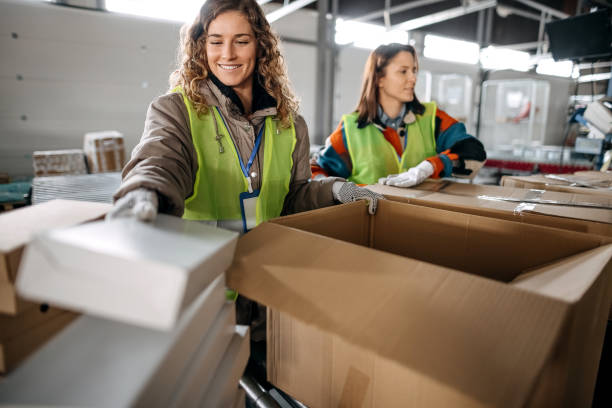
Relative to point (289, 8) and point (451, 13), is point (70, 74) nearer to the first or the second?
point (289, 8)

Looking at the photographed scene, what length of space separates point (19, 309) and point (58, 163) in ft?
13.0

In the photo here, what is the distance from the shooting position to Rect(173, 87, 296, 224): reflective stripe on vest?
1.35 metres

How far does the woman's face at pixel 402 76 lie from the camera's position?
88.9 inches

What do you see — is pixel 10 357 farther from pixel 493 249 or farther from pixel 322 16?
pixel 322 16

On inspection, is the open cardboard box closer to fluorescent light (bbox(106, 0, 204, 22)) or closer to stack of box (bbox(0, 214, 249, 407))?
stack of box (bbox(0, 214, 249, 407))

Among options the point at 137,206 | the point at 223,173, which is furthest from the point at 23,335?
the point at 223,173

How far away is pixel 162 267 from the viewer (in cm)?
50

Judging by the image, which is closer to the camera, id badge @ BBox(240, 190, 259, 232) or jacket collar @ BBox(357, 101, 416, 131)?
id badge @ BBox(240, 190, 259, 232)

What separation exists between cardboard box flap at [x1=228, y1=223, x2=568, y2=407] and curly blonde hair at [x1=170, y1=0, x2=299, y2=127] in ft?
2.78

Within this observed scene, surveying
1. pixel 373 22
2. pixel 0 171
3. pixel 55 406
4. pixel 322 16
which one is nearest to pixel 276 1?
pixel 322 16

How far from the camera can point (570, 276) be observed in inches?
27.3

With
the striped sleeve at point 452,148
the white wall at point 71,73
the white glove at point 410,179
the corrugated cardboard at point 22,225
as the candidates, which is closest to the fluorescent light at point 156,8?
the white wall at point 71,73

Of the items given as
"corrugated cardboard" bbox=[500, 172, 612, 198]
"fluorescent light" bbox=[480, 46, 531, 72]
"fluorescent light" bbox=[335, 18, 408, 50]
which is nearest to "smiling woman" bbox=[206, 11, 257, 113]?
"corrugated cardboard" bbox=[500, 172, 612, 198]

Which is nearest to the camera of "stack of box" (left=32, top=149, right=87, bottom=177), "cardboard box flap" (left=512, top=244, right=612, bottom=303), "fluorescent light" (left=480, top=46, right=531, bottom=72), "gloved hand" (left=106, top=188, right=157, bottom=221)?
"cardboard box flap" (left=512, top=244, right=612, bottom=303)
